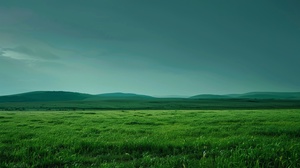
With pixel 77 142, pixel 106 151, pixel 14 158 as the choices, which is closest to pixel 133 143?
pixel 106 151

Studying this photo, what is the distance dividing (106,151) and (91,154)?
65 cm

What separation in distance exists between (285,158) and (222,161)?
218 centimetres

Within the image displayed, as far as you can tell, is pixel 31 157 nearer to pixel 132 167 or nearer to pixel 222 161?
pixel 132 167

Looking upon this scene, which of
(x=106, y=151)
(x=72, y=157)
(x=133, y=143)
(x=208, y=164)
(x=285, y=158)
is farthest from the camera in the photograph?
(x=133, y=143)

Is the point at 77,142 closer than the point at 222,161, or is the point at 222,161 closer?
the point at 222,161

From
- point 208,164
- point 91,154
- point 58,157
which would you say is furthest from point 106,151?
point 208,164

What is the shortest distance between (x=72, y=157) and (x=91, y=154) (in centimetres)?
102

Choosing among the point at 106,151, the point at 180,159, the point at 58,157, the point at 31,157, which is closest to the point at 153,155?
the point at 180,159

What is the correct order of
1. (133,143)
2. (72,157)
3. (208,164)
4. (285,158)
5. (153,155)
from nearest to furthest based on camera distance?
(208,164) → (285,158) → (72,157) → (153,155) → (133,143)

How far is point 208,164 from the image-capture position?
21.5 ft

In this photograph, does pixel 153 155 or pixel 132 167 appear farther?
pixel 153 155

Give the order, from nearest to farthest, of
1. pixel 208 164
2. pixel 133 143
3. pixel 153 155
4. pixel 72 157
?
pixel 208 164, pixel 72 157, pixel 153 155, pixel 133 143

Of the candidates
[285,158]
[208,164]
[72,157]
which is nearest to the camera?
[208,164]

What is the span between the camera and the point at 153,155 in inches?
329
